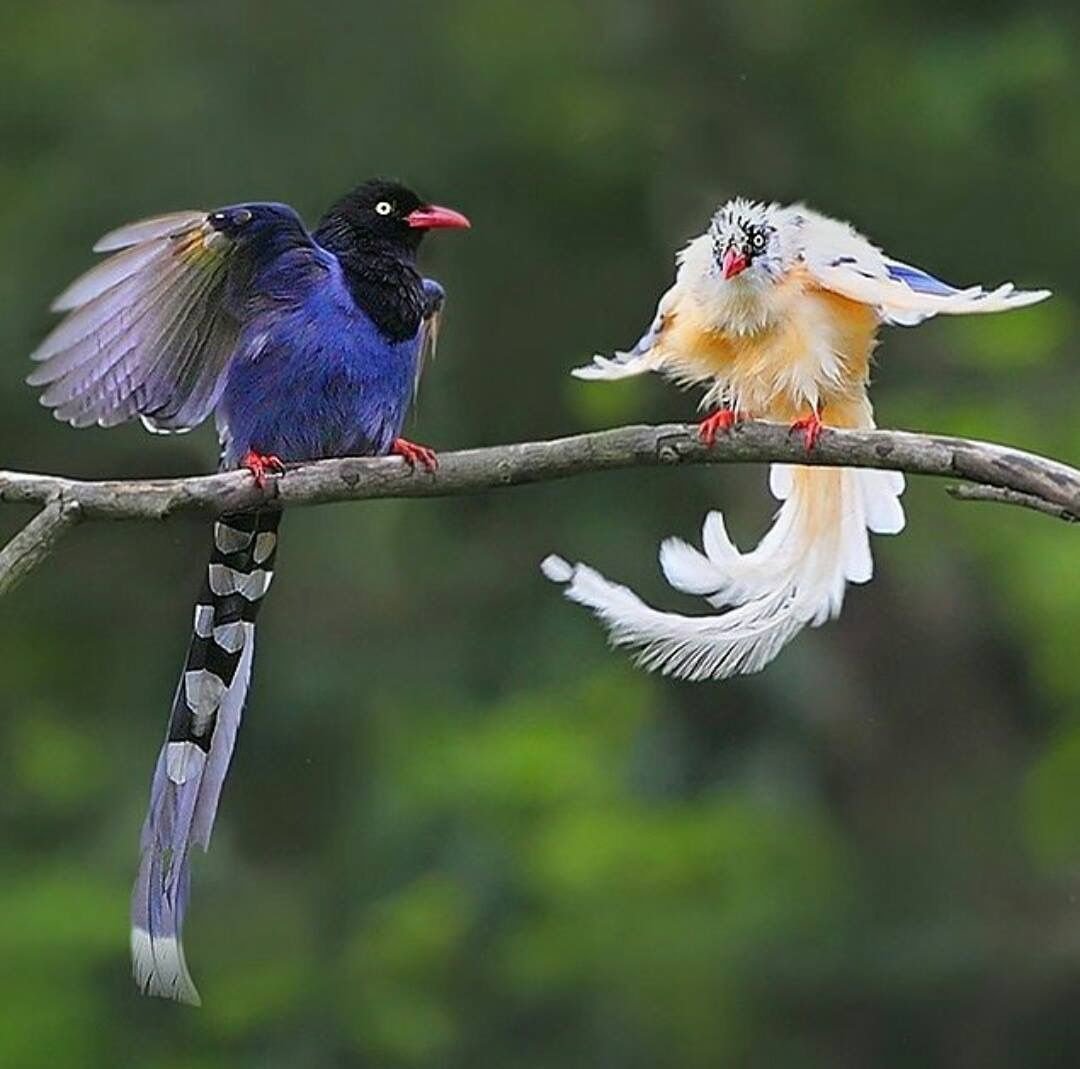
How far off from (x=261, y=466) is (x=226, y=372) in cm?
33

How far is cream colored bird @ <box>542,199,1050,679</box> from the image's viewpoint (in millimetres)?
4145

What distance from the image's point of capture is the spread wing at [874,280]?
13.2 ft

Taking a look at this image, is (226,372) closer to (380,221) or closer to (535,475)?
(380,221)

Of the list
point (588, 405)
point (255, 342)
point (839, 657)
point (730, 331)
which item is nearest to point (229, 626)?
point (255, 342)

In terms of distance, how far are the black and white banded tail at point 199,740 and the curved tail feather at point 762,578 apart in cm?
48

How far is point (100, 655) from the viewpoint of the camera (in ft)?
28.4

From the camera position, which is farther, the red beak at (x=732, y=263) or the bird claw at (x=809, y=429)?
the red beak at (x=732, y=263)

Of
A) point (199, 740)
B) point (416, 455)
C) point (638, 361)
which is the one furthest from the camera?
point (199, 740)

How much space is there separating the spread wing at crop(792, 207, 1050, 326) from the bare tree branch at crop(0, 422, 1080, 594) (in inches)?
11.6

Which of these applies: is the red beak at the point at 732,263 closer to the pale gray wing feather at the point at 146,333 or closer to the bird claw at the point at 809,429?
the bird claw at the point at 809,429

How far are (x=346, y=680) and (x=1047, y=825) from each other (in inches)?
81.1

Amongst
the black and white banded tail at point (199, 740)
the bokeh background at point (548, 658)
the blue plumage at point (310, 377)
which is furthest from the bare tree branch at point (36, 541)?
the bokeh background at point (548, 658)

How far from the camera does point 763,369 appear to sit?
4.17 metres

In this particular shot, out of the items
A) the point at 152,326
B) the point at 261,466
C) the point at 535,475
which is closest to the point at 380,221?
the point at 152,326
